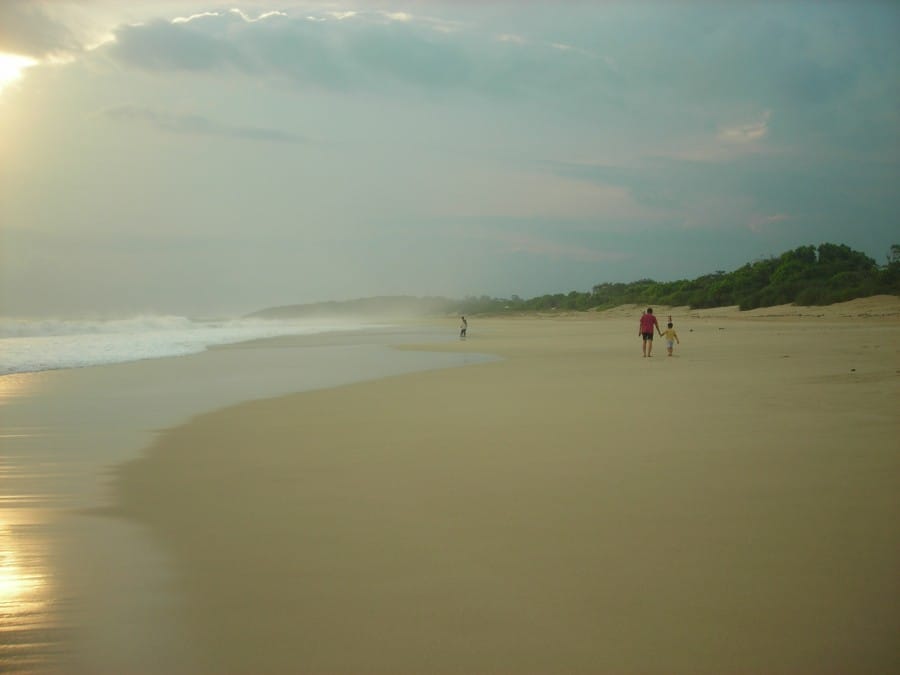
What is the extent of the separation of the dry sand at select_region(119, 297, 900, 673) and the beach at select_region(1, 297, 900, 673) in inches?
0.7

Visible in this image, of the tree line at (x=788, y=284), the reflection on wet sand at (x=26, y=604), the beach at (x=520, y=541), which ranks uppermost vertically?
the tree line at (x=788, y=284)

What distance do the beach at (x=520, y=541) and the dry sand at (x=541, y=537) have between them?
0.02 m

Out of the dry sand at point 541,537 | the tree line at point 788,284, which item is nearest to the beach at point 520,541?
the dry sand at point 541,537

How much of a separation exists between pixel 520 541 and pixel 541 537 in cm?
15

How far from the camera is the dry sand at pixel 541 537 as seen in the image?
9.65 feet

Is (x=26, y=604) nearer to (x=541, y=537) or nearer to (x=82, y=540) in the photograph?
(x=82, y=540)

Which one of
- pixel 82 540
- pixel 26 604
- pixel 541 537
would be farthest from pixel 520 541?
pixel 82 540

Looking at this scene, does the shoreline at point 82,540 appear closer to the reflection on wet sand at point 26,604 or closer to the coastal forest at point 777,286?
the reflection on wet sand at point 26,604

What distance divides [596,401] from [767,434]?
3.12 meters

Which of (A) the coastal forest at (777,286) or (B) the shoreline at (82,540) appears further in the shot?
(A) the coastal forest at (777,286)

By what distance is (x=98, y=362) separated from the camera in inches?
749

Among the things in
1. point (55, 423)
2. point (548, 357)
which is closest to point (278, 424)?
point (55, 423)

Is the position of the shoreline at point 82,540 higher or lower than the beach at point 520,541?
lower

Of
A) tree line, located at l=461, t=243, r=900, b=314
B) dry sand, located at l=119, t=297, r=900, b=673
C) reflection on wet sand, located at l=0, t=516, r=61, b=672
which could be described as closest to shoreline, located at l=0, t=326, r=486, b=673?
reflection on wet sand, located at l=0, t=516, r=61, b=672
